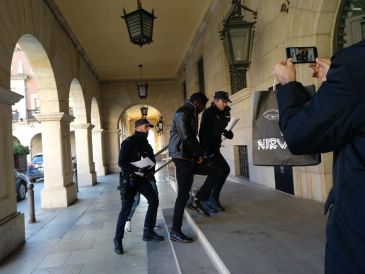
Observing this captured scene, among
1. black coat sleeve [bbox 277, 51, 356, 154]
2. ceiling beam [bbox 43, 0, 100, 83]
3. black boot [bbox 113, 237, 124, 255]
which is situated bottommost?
black boot [bbox 113, 237, 124, 255]

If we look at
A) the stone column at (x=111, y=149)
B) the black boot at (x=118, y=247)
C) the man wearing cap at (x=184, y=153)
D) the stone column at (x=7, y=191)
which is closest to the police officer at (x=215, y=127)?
the man wearing cap at (x=184, y=153)

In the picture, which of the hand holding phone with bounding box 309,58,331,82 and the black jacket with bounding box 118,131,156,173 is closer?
the hand holding phone with bounding box 309,58,331,82

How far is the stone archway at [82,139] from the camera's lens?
13.0 m

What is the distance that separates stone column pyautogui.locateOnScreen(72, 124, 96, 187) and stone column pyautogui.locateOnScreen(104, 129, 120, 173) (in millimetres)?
5383

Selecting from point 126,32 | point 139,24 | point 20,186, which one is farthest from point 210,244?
point 20,186

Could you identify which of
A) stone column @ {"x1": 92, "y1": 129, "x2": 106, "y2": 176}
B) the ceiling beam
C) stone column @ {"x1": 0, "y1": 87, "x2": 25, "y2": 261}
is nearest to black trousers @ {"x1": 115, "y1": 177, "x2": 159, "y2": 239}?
stone column @ {"x1": 0, "y1": 87, "x2": 25, "y2": 261}

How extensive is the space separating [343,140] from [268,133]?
64 centimetres

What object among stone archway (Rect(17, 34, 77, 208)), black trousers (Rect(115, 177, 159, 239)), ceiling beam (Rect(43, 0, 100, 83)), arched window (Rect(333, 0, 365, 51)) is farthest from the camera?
stone archway (Rect(17, 34, 77, 208))

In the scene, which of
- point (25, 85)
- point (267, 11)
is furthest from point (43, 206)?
point (25, 85)

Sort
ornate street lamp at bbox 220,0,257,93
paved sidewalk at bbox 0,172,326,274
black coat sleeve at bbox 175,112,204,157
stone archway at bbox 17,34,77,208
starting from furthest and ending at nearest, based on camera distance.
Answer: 1. stone archway at bbox 17,34,77,208
2. ornate street lamp at bbox 220,0,257,93
3. black coat sleeve at bbox 175,112,204,157
4. paved sidewalk at bbox 0,172,326,274

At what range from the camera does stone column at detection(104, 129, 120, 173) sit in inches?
758

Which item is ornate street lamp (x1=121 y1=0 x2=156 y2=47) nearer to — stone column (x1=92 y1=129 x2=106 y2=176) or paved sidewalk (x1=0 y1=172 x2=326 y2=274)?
paved sidewalk (x1=0 y1=172 x2=326 y2=274)

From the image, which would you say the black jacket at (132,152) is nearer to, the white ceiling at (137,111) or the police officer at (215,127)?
the police officer at (215,127)

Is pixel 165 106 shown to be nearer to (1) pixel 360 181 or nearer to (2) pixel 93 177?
(2) pixel 93 177
